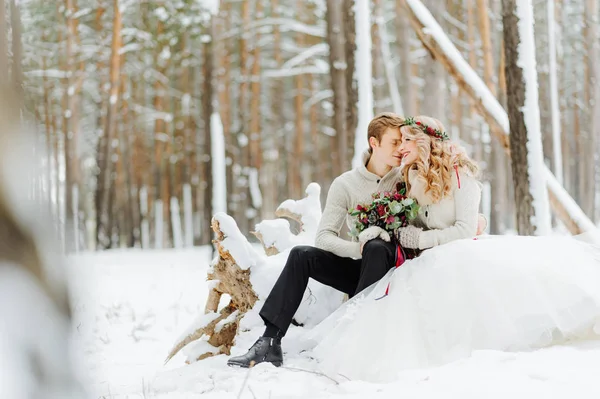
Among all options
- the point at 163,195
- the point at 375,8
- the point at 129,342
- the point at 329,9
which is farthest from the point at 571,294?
the point at 163,195

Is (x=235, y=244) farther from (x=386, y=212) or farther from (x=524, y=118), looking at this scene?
(x=524, y=118)

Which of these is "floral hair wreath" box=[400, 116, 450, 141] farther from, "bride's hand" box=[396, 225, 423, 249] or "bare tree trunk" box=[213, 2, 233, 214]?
"bare tree trunk" box=[213, 2, 233, 214]

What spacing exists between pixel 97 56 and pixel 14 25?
16.7 m

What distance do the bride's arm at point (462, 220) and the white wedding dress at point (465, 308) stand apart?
0.12m

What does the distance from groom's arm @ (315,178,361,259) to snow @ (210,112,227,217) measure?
7.46m

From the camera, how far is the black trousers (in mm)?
3354

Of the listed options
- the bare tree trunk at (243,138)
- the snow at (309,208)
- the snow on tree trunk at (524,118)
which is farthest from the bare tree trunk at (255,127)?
the snow at (309,208)

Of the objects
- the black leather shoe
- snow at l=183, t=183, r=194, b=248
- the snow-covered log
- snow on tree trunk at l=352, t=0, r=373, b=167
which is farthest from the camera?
snow at l=183, t=183, r=194, b=248

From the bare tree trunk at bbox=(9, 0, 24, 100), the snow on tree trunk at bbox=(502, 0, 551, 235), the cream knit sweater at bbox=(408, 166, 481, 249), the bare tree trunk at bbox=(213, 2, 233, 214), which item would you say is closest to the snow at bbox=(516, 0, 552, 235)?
the snow on tree trunk at bbox=(502, 0, 551, 235)

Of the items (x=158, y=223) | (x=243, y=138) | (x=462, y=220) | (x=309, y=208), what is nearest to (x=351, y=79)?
(x=309, y=208)

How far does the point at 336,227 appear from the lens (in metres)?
3.71

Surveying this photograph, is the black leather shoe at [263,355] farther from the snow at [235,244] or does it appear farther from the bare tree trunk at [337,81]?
the bare tree trunk at [337,81]

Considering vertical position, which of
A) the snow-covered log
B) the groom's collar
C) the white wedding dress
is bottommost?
the white wedding dress

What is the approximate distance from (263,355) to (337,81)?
6.66m
